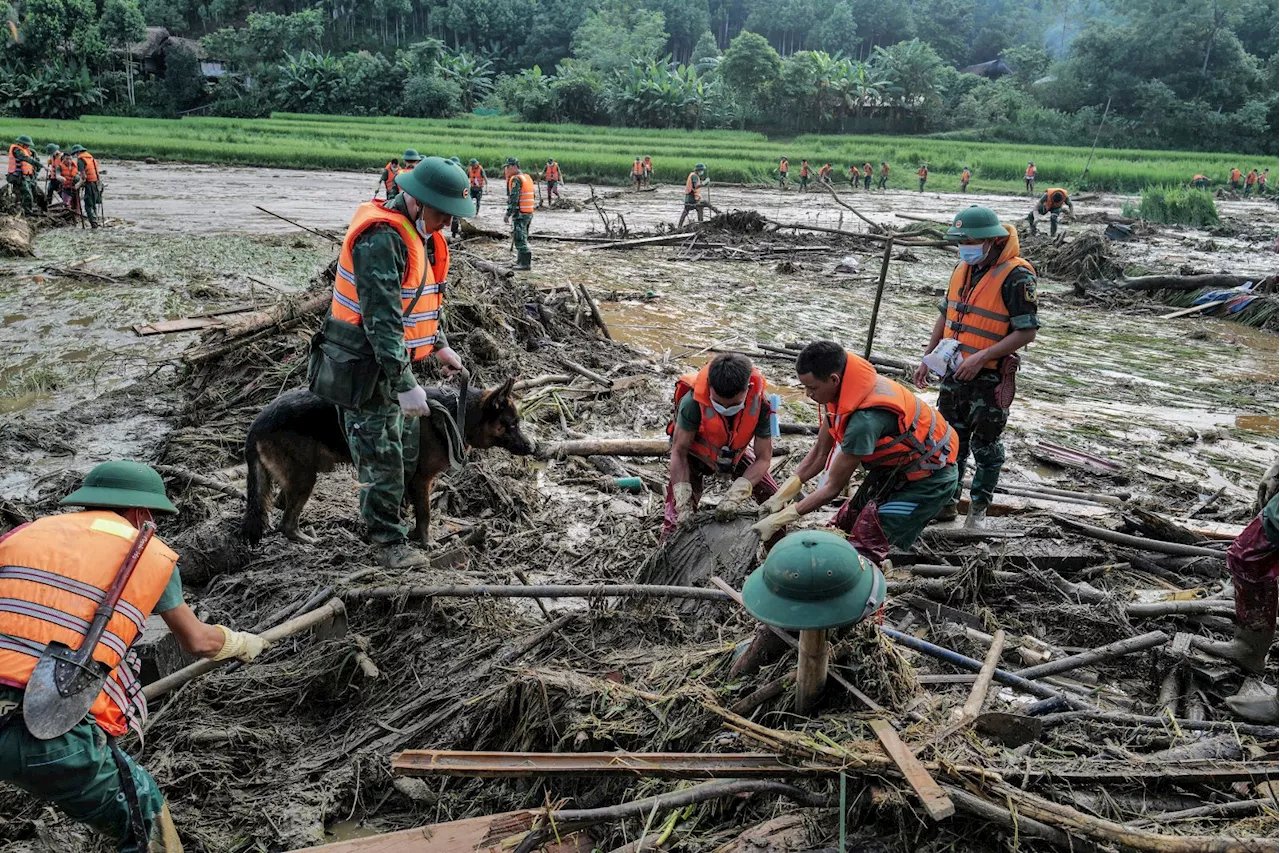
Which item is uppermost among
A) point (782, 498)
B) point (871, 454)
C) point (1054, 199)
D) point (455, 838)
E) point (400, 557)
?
point (1054, 199)

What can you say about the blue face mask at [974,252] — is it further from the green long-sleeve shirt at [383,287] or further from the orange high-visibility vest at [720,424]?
the green long-sleeve shirt at [383,287]

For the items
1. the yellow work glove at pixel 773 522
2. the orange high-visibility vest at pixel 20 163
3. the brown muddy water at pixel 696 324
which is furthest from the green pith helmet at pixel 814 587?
the orange high-visibility vest at pixel 20 163

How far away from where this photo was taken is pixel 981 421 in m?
5.93

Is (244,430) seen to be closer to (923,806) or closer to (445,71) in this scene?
(923,806)

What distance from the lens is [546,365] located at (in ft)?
30.9

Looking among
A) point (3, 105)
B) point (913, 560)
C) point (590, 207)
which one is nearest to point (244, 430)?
point (913, 560)

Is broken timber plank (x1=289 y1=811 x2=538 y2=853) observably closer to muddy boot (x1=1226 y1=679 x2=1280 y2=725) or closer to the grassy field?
muddy boot (x1=1226 y1=679 x2=1280 y2=725)

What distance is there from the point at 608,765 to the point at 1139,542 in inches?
168

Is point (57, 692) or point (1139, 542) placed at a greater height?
point (57, 692)

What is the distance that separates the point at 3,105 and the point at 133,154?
23002mm

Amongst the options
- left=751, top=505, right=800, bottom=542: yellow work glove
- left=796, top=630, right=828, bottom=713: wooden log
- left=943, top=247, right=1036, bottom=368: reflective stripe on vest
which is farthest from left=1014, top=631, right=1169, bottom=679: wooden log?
left=943, top=247, right=1036, bottom=368: reflective stripe on vest

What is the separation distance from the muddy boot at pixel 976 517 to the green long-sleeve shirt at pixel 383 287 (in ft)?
12.8

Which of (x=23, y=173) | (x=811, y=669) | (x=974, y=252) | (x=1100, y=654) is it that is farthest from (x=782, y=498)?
(x=23, y=173)

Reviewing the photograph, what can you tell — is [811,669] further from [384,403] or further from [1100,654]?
[384,403]
